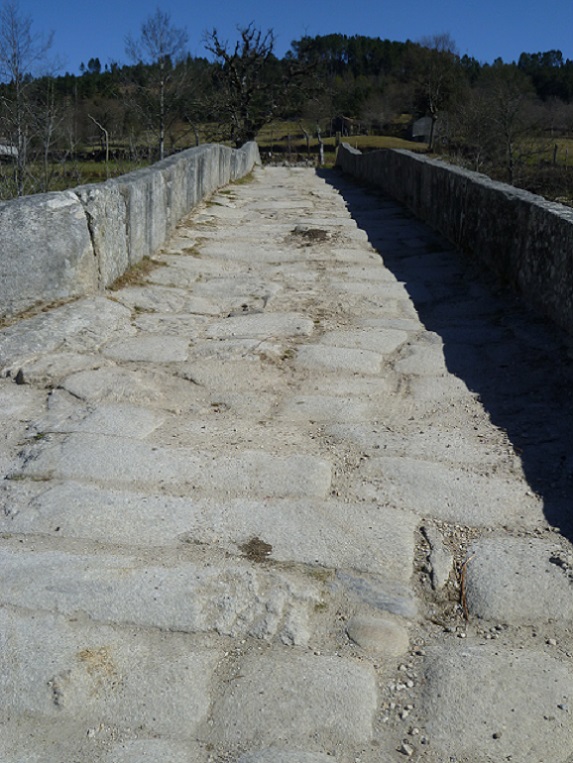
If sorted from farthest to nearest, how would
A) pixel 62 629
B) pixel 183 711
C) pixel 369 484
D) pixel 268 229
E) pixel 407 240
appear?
1. pixel 268 229
2. pixel 407 240
3. pixel 369 484
4. pixel 62 629
5. pixel 183 711

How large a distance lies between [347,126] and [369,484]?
57445 millimetres

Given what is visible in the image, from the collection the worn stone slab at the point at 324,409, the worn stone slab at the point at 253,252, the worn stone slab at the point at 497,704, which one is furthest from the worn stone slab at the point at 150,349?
the worn stone slab at the point at 497,704

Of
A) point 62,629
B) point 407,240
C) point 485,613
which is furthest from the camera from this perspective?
point 407,240

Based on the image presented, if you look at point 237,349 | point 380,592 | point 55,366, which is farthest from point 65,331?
point 380,592

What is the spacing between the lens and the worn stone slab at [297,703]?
1696 mm

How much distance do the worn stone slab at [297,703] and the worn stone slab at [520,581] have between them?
451mm

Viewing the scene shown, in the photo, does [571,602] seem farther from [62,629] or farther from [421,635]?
[62,629]

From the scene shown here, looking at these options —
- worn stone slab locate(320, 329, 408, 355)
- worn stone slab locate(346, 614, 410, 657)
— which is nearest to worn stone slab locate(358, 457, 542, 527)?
worn stone slab locate(346, 614, 410, 657)

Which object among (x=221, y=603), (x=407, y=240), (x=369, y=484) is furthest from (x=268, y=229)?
(x=221, y=603)

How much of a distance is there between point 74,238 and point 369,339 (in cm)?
176

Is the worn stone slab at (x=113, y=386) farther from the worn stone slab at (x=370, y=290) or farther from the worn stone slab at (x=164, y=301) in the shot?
the worn stone slab at (x=370, y=290)

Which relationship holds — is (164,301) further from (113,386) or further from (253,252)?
(253,252)

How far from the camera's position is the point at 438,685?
1844mm

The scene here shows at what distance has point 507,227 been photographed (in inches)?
201
